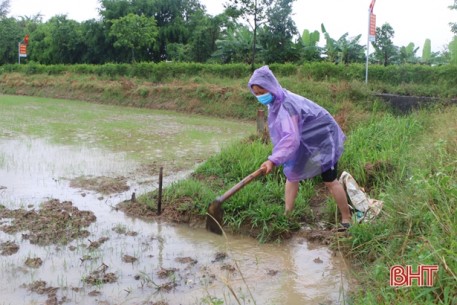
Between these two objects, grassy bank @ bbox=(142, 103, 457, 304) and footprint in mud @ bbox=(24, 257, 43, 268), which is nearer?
grassy bank @ bbox=(142, 103, 457, 304)

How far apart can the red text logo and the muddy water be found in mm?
473

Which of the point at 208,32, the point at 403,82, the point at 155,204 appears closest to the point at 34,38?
the point at 208,32

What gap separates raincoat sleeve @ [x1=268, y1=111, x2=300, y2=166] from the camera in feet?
11.3

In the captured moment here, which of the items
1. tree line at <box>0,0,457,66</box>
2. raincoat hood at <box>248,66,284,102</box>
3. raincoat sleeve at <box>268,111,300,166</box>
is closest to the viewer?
raincoat sleeve at <box>268,111,300,166</box>

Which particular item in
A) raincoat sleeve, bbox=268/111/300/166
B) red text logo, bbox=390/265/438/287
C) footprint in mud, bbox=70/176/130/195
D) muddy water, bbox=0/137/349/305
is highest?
raincoat sleeve, bbox=268/111/300/166

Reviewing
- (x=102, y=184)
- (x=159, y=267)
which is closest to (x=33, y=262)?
(x=159, y=267)

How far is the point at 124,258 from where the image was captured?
11.4ft

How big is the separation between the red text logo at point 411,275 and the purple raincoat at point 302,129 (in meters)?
1.63

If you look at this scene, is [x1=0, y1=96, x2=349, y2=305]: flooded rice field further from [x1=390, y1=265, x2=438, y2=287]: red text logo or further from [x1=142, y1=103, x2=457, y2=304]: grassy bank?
[x1=390, y1=265, x2=438, y2=287]: red text logo

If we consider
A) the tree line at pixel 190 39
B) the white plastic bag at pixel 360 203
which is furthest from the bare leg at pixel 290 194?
the tree line at pixel 190 39

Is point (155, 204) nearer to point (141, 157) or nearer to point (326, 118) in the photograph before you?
point (326, 118)

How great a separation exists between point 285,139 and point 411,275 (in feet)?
5.32

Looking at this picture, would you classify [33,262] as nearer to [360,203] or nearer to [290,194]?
[290,194]

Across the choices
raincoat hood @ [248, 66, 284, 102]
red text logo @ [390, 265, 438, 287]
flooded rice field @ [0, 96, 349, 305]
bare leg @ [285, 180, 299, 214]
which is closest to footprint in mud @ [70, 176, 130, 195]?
flooded rice field @ [0, 96, 349, 305]
